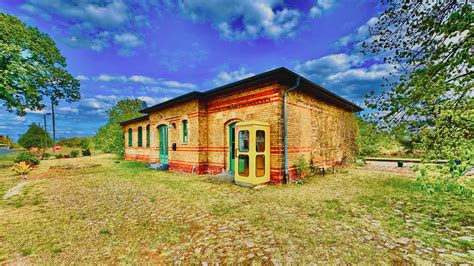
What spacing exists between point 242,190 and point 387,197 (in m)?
4.33

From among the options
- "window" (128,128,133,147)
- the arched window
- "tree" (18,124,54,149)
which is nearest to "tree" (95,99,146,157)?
"tree" (18,124,54,149)

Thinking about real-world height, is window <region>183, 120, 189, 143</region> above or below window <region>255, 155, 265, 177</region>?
above

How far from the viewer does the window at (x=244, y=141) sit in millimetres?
7250

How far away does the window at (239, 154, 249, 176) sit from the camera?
7205mm

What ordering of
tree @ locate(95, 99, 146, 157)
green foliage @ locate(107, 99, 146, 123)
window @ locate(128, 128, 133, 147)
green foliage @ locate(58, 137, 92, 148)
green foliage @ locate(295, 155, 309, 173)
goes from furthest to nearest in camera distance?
1. green foliage @ locate(58, 137, 92, 148)
2. green foliage @ locate(107, 99, 146, 123)
3. tree @ locate(95, 99, 146, 157)
4. window @ locate(128, 128, 133, 147)
5. green foliage @ locate(295, 155, 309, 173)

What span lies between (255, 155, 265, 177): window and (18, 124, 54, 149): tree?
32221 millimetres

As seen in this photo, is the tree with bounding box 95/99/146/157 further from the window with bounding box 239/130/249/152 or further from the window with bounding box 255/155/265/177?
the window with bounding box 255/155/265/177

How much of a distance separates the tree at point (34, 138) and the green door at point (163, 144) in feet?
77.9

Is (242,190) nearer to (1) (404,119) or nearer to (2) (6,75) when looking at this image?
(1) (404,119)

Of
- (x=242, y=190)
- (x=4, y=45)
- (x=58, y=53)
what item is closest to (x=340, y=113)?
(x=242, y=190)

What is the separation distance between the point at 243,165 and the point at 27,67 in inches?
632

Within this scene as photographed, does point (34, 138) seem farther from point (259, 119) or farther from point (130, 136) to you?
point (259, 119)

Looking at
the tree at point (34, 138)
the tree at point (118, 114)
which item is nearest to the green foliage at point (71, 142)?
the tree at point (118, 114)

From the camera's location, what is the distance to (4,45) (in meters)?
10.6
